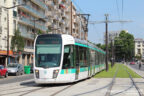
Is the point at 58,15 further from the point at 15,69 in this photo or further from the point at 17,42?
the point at 15,69

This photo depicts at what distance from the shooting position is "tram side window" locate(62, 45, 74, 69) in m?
17.1

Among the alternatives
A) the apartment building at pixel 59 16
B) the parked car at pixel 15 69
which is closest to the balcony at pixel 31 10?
the apartment building at pixel 59 16

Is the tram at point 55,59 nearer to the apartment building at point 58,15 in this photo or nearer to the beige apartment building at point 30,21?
the beige apartment building at point 30,21

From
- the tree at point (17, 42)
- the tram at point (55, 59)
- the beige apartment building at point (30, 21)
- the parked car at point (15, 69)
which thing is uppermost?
the beige apartment building at point (30, 21)

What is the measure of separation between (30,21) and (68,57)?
4212cm

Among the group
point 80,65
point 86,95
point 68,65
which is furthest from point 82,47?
point 86,95

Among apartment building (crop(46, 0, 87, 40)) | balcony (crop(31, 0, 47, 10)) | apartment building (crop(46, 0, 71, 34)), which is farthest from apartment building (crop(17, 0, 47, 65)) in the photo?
apartment building (crop(46, 0, 71, 34))

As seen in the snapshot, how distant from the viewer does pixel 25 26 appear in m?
56.8

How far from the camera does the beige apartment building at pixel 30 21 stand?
46.7 m

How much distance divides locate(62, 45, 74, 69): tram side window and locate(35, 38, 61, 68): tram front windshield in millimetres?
418

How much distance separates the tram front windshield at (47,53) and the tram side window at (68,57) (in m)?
0.42

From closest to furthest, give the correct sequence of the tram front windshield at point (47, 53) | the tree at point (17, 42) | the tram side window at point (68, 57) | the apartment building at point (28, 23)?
the tram front windshield at point (47, 53) → the tram side window at point (68, 57) → the tree at point (17, 42) → the apartment building at point (28, 23)

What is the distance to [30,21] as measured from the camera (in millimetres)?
58312

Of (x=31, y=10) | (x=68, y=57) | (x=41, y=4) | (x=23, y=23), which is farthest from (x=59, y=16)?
(x=68, y=57)
